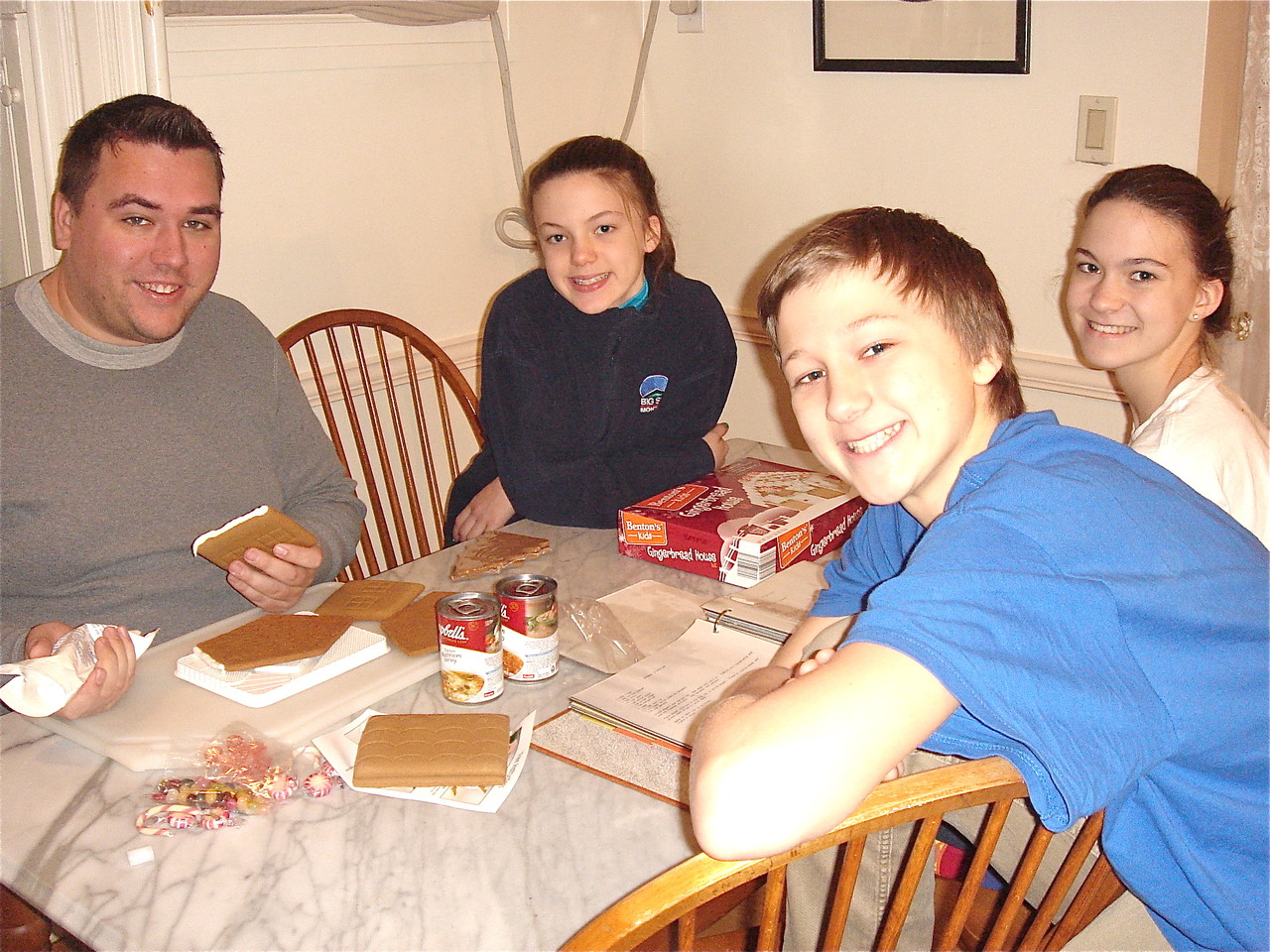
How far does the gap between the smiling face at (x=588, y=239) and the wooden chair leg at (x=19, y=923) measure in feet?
4.32

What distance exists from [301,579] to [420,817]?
56 cm

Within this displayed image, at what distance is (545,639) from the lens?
134 centimetres

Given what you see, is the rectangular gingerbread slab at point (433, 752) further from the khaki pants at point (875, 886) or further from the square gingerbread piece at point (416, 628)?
the khaki pants at point (875, 886)

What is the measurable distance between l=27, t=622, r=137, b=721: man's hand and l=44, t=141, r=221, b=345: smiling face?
542 millimetres

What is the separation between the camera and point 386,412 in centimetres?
279

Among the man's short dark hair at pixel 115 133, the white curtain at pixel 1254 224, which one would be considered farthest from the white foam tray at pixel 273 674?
the white curtain at pixel 1254 224

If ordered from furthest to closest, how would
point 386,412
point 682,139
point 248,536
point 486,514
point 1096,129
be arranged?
point 682,139
point 386,412
point 1096,129
point 486,514
point 248,536

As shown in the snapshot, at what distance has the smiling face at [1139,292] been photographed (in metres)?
1.86

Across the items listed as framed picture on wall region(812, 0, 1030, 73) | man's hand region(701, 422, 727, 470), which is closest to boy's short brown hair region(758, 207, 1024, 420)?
man's hand region(701, 422, 727, 470)

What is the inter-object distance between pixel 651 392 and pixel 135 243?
95 cm

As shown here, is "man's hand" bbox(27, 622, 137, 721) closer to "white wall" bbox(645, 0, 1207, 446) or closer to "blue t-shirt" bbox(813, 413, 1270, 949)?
"blue t-shirt" bbox(813, 413, 1270, 949)

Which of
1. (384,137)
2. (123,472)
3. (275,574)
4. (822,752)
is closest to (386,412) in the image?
(384,137)

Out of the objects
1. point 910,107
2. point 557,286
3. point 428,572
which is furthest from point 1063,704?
point 910,107

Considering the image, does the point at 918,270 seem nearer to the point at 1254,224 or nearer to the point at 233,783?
the point at 233,783
